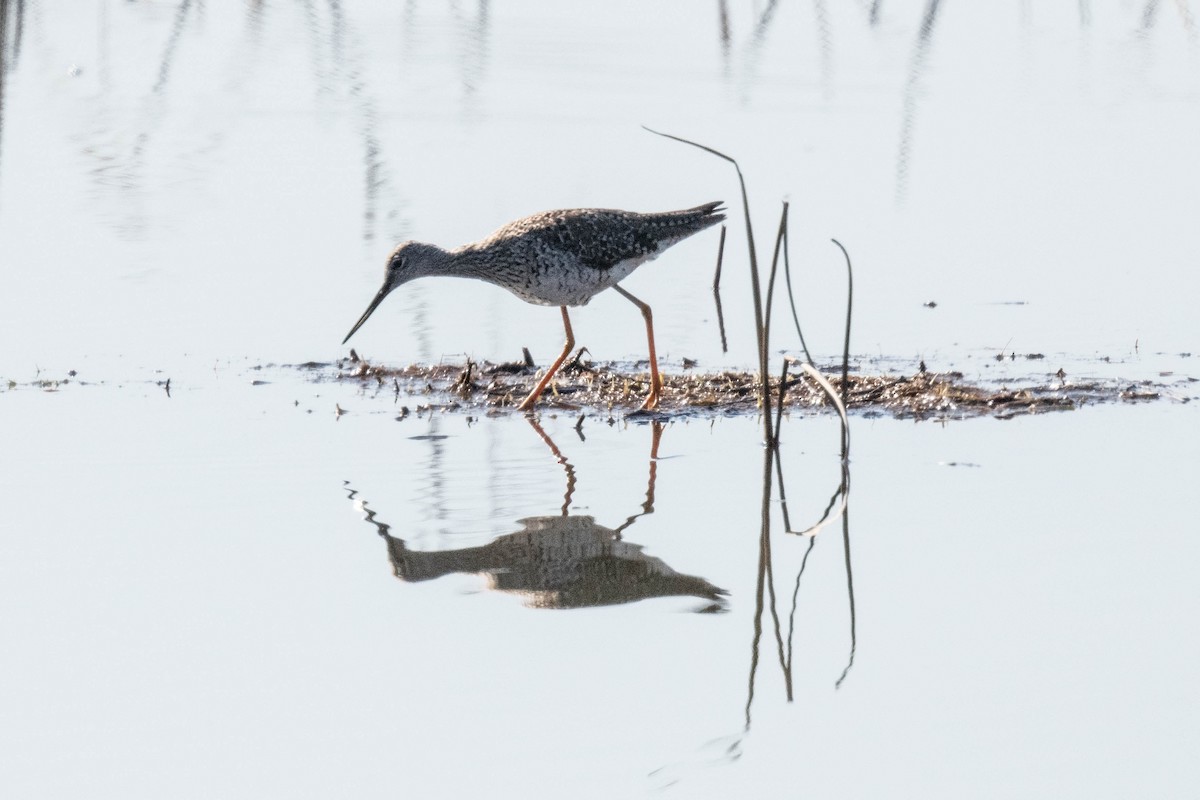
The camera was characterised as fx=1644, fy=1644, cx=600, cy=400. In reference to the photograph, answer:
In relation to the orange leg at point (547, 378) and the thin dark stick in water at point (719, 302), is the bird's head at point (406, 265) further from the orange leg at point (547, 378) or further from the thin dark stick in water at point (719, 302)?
the thin dark stick in water at point (719, 302)


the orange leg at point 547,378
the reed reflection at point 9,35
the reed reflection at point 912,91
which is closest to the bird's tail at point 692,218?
the orange leg at point 547,378

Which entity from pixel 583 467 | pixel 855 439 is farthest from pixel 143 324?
pixel 855 439

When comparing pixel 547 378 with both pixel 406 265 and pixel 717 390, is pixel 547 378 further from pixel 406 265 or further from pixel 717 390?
pixel 406 265

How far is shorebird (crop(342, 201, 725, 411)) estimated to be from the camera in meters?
8.95

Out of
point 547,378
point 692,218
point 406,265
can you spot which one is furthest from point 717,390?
point 406,265

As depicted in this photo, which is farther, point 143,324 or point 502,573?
point 143,324

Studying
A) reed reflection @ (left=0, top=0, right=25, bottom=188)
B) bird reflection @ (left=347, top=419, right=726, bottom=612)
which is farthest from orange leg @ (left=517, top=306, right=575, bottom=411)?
reed reflection @ (left=0, top=0, right=25, bottom=188)

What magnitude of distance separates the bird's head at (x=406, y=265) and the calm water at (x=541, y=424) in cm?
51

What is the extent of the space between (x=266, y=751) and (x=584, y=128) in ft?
33.6

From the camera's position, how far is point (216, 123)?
47.5ft

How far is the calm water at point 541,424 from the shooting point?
15.8 feet

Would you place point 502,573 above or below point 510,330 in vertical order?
below

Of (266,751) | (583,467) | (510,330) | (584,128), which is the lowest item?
(266,751)

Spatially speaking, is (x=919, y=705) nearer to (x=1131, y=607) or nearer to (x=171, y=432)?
(x=1131, y=607)
